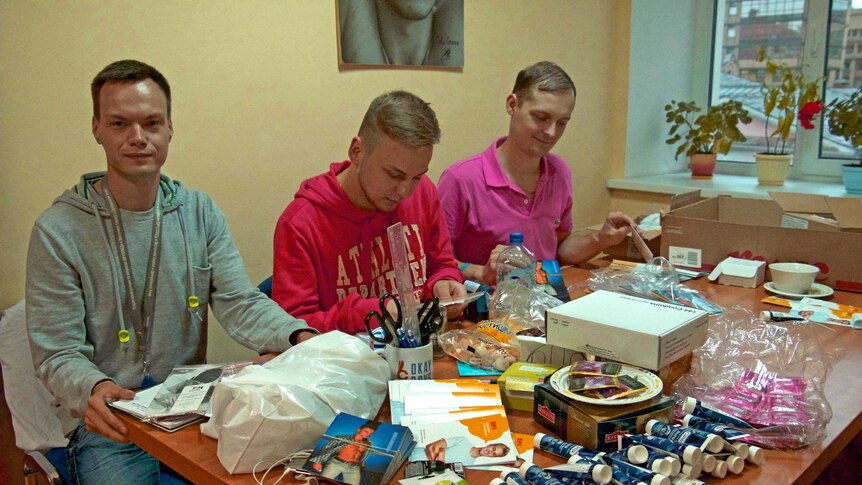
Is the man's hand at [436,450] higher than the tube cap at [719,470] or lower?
lower

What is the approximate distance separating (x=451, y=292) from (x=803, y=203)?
4.25ft

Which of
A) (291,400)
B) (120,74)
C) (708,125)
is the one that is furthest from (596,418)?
(708,125)

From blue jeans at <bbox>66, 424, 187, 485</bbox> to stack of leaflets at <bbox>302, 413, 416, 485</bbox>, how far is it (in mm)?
593

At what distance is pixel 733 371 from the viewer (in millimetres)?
1269

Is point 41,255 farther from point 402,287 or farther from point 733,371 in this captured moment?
point 733,371

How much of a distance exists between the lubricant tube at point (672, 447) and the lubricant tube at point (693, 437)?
0.04 ft

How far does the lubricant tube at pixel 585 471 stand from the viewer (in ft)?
3.06

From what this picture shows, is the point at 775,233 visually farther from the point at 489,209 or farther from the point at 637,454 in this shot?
the point at 637,454

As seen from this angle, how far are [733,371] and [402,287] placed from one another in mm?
618

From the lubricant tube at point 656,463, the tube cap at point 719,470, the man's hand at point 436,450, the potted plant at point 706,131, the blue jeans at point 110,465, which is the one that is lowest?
the blue jeans at point 110,465

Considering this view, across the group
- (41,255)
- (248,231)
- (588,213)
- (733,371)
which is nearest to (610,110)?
(588,213)

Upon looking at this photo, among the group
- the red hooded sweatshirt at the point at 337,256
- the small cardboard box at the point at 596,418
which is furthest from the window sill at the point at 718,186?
the small cardboard box at the point at 596,418

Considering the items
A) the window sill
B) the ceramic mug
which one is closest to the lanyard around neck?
the ceramic mug

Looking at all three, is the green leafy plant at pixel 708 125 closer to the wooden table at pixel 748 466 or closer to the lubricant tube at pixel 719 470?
the wooden table at pixel 748 466
